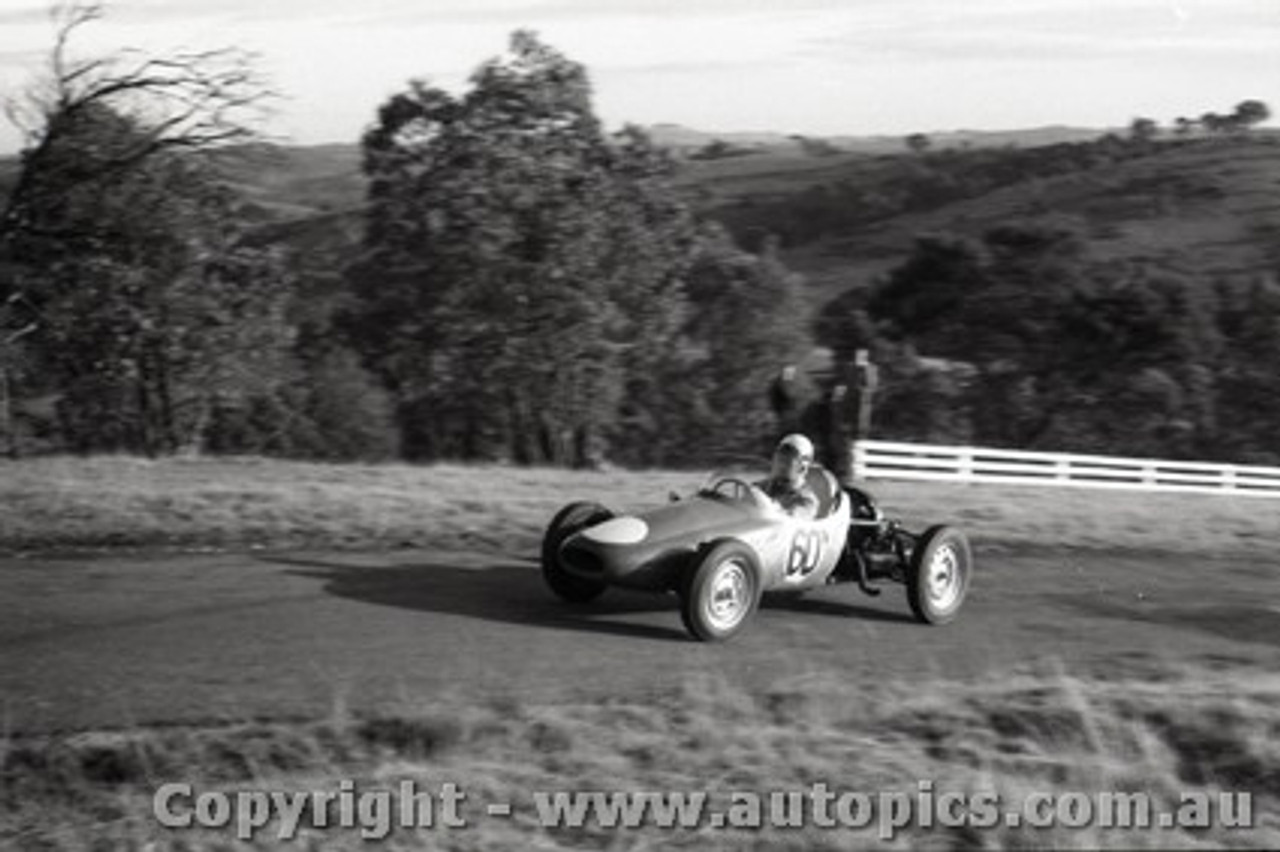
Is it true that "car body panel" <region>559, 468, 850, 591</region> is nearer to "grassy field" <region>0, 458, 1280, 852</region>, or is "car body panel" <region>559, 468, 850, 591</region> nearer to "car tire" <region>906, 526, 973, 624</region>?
"car tire" <region>906, 526, 973, 624</region>

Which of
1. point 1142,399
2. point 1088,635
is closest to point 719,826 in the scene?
point 1088,635

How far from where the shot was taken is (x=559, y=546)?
11.6 metres

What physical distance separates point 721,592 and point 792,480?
1150mm

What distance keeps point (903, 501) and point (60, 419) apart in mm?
25005

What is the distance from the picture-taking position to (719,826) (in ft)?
24.4

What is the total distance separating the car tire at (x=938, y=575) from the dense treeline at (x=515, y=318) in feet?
53.0

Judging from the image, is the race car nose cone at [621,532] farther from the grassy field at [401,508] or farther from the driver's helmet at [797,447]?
the grassy field at [401,508]

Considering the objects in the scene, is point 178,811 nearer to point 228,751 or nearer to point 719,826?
point 228,751

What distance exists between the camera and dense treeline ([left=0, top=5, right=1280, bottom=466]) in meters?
33.3

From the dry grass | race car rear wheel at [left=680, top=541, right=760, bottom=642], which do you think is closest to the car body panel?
race car rear wheel at [left=680, top=541, right=760, bottom=642]

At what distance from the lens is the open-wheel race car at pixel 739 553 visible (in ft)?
35.6

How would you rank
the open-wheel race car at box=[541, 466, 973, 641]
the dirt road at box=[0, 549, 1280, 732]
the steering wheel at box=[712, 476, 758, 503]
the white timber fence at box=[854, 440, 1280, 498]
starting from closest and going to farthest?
the dirt road at box=[0, 549, 1280, 732] < the open-wheel race car at box=[541, 466, 973, 641] < the steering wheel at box=[712, 476, 758, 503] < the white timber fence at box=[854, 440, 1280, 498]

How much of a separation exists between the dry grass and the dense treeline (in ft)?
59.4

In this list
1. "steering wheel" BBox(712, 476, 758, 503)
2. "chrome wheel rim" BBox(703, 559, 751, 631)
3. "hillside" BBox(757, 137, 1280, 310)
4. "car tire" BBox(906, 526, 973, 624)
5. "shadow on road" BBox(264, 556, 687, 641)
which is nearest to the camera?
"chrome wheel rim" BBox(703, 559, 751, 631)
